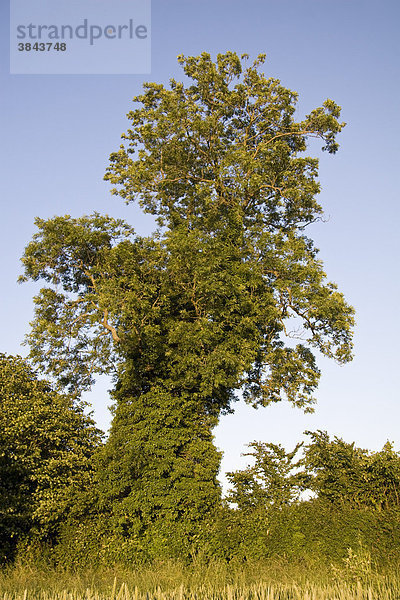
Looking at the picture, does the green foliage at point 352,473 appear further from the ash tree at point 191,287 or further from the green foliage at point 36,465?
the green foliage at point 36,465

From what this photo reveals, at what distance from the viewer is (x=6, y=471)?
19172mm

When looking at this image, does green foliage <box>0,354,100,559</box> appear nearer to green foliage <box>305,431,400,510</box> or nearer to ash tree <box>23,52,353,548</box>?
ash tree <box>23,52,353,548</box>

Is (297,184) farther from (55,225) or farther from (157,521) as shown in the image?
(157,521)

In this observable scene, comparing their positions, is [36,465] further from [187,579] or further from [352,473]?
[352,473]

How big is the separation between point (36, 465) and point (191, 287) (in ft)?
28.2

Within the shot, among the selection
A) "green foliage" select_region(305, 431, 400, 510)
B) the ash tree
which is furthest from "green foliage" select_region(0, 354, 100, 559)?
"green foliage" select_region(305, 431, 400, 510)

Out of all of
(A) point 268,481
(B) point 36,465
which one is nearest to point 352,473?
(A) point 268,481

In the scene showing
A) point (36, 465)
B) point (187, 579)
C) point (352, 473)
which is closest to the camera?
point (187, 579)

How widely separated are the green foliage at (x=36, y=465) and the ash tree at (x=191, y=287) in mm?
1809

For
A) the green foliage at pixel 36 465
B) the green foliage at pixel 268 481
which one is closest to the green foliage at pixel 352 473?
the green foliage at pixel 268 481

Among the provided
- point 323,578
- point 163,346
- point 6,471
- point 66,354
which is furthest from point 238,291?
point 6,471

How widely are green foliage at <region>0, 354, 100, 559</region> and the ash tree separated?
5.93ft

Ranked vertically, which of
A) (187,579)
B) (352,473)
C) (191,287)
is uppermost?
(191,287)

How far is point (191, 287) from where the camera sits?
18.6 metres
